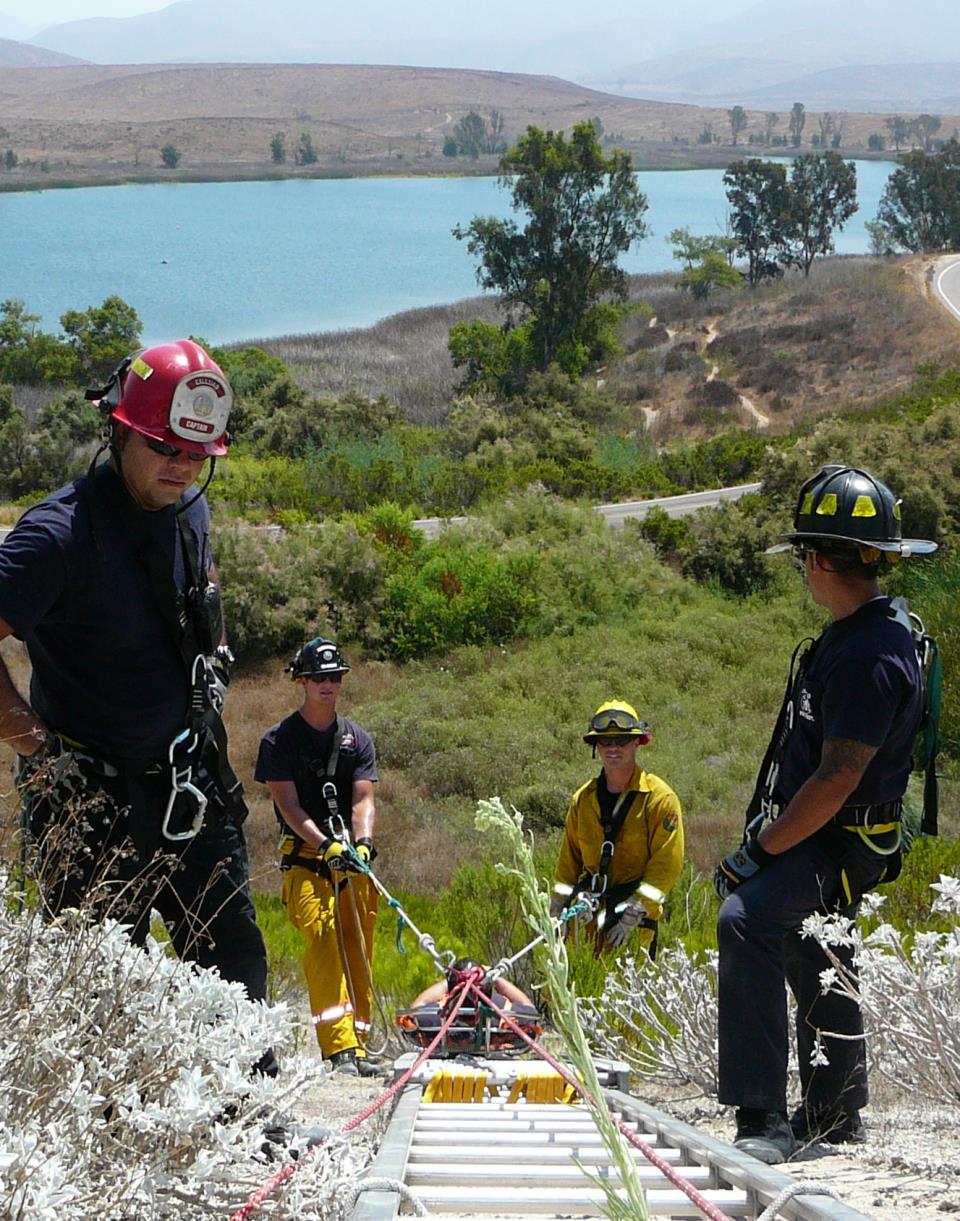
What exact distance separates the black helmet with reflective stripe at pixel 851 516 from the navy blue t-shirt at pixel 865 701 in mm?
160

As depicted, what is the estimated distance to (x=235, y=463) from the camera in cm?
3359

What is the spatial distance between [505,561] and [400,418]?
2048 centimetres

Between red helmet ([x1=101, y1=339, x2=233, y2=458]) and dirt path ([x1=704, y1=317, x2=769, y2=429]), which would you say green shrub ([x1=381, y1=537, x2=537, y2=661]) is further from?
dirt path ([x1=704, y1=317, x2=769, y2=429])

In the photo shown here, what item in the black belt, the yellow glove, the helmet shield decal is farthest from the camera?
the yellow glove

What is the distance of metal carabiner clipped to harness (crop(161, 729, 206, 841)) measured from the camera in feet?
11.1

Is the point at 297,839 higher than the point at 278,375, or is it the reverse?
the point at 297,839

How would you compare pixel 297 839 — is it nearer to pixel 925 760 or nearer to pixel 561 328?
pixel 925 760

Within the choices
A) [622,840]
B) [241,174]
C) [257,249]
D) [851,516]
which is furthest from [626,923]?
[241,174]

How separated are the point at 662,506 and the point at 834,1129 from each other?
2556 cm

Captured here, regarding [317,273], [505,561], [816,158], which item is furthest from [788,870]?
[317,273]

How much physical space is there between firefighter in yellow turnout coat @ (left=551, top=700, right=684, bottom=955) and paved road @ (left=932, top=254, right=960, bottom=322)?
57.2 metres

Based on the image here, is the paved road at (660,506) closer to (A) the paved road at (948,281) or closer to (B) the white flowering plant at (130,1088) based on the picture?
(B) the white flowering plant at (130,1088)

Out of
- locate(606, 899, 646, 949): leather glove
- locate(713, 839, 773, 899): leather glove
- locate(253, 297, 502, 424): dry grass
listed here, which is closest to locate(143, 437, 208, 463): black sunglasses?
locate(713, 839, 773, 899): leather glove

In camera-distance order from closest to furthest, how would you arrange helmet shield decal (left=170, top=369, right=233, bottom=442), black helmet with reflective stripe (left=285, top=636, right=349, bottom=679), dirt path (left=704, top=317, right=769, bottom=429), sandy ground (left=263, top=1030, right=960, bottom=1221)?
sandy ground (left=263, top=1030, right=960, bottom=1221) → helmet shield decal (left=170, top=369, right=233, bottom=442) → black helmet with reflective stripe (left=285, top=636, right=349, bottom=679) → dirt path (left=704, top=317, right=769, bottom=429)
